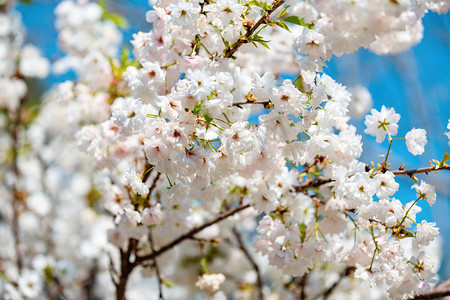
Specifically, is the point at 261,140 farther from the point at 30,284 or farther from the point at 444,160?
the point at 30,284

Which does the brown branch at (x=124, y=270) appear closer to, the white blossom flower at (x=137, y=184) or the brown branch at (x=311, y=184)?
the white blossom flower at (x=137, y=184)

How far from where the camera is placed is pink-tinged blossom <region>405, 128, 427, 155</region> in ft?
4.26

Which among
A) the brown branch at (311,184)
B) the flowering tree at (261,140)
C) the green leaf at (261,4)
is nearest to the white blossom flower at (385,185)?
the flowering tree at (261,140)

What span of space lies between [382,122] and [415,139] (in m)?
0.11

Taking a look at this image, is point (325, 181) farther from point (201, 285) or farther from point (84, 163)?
point (84, 163)

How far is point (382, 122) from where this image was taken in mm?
1361

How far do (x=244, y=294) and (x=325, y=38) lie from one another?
224cm

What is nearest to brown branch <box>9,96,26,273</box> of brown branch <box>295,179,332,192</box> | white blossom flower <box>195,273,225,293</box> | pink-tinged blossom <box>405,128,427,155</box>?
white blossom flower <box>195,273,225,293</box>

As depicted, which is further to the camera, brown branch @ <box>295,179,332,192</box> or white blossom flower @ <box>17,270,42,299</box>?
white blossom flower @ <box>17,270,42,299</box>

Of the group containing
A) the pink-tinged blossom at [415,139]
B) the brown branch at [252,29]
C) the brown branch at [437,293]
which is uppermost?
the brown branch at [252,29]

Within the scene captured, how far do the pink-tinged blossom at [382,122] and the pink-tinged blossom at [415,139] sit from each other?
56 millimetres

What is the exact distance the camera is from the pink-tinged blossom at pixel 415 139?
1300mm

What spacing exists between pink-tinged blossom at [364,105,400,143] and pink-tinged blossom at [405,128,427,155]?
56 millimetres

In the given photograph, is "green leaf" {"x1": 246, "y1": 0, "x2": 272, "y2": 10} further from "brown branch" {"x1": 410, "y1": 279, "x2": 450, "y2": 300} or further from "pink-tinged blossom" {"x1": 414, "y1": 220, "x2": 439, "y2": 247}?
"brown branch" {"x1": 410, "y1": 279, "x2": 450, "y2": 300}
